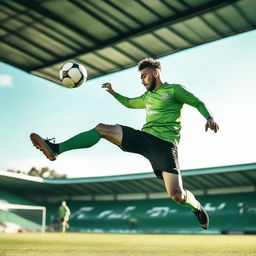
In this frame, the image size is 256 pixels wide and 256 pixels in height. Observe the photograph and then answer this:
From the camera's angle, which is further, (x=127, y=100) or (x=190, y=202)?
(x=127, y=100)

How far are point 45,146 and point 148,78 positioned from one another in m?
1.52

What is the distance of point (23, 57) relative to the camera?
16.8m

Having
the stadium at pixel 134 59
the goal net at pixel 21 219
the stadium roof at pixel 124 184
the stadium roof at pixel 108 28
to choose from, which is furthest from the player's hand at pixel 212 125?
the stadium roof at pixel 124 184

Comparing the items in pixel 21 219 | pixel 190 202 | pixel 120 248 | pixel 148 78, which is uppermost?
pixel 148 78

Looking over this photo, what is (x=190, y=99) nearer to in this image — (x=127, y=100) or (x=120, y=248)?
(x=127, y=100)

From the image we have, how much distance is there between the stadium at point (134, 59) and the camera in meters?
8.38

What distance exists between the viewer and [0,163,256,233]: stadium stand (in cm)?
2594

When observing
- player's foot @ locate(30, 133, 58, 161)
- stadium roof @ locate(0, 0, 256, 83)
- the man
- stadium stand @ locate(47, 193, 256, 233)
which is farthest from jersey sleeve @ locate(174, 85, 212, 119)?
stadium stand @ locate(47, 193, 256, 233)

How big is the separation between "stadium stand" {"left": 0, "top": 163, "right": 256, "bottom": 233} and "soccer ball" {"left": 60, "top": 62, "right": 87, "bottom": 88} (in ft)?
64.9

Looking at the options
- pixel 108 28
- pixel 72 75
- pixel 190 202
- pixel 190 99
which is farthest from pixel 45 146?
pixel 108 28

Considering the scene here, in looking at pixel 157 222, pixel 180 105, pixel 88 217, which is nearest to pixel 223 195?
pixel 157 222

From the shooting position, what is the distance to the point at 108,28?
1464 centimetres

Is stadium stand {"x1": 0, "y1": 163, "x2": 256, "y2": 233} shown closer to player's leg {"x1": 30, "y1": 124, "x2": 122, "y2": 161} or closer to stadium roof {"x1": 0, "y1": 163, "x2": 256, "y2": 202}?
stadium roof {"x1": 0, "y1": 163, "x2": 256, "y2": 202}

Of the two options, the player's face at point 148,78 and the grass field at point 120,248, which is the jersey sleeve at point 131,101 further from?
the grass field at point 120,248
